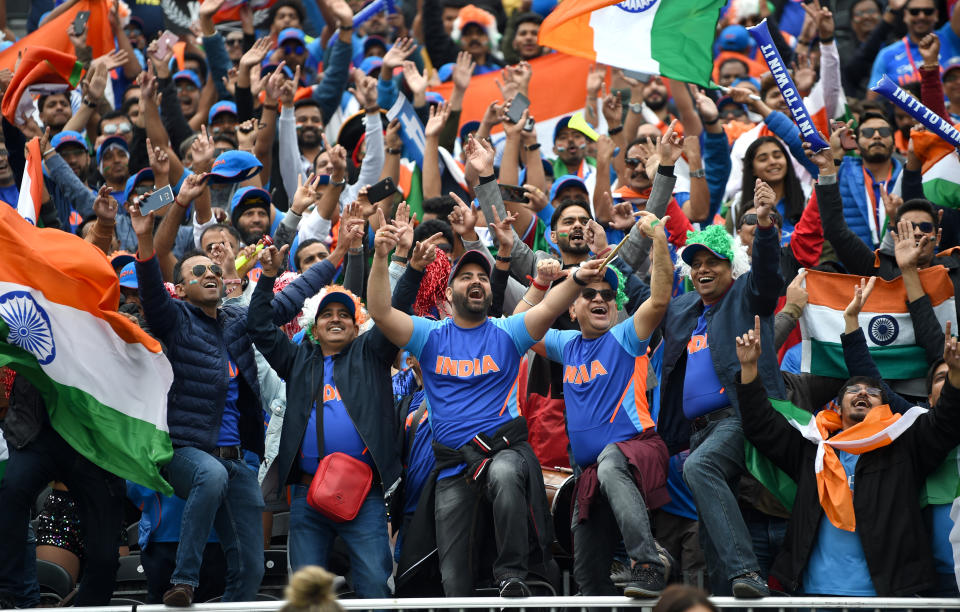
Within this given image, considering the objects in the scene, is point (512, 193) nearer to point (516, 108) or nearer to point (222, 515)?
point (516, 108)

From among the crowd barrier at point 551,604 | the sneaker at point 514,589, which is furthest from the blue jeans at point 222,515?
the sneaker at point 514,589

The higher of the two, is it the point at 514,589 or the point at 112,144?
the point at 112,144

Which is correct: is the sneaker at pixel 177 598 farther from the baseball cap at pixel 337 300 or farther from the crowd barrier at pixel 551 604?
the baseball cap at pixel 337 300

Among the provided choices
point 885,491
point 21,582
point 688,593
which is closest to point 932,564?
point 885,491

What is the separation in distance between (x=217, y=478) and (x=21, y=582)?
1.19 m

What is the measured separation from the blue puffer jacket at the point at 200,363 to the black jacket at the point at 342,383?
0.17 meters

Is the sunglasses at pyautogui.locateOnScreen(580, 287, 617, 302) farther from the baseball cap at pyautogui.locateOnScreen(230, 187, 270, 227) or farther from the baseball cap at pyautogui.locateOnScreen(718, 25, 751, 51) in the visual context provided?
the baseball cap at pyautogui.locateOnScreen(718, 25, 751, 51)

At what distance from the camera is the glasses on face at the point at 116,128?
38.7 feet

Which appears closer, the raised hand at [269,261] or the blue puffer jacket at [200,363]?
the blue puffer jacket at [200,363]

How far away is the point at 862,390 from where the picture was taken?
24.3 ft

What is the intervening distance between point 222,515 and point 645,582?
246 centimetres

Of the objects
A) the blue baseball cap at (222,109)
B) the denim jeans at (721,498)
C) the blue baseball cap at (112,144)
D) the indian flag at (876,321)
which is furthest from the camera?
the blue baseball cap at (222,109)

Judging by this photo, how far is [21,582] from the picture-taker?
22.9 ft

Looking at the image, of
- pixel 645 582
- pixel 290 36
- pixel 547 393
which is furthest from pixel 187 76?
pixel 645 582
